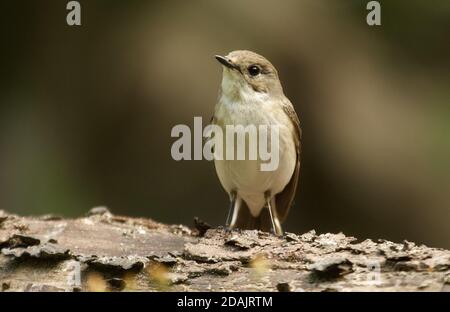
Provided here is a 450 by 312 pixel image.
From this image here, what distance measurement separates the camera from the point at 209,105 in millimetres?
7566

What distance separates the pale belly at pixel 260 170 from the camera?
5.29 m

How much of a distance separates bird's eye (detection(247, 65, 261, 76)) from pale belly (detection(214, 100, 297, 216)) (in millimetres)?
287

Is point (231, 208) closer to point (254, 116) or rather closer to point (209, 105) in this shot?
point (254, 116)

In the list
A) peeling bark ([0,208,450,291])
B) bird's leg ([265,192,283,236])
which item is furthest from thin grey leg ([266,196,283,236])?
peeling bark ([0,208,450,291])

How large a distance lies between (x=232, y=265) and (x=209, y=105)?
3.75m

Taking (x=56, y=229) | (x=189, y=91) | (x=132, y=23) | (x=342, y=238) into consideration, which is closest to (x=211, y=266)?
(x=342, y=238)

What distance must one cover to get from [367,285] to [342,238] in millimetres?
588

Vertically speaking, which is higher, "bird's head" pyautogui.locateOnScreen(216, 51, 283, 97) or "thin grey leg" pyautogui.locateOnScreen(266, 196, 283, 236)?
"bird's head" pyautogui.locateOnScreen(216, 51, 283, 97)

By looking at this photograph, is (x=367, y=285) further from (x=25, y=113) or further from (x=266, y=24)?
(x=25, y=113)

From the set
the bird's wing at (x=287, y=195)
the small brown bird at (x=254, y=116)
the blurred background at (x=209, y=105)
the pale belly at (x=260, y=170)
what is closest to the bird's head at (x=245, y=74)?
the small brown bird at (x=254, y=116)

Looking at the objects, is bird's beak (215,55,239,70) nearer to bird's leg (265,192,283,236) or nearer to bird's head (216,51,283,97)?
bird's head (216,51,283,97)

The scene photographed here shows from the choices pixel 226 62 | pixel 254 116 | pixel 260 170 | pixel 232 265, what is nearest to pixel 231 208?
pixel 260 170

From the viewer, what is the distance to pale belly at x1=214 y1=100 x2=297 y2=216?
A: 17.4ft

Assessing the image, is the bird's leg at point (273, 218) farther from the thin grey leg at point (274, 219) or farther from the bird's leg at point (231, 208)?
the bird's leg at point (231, 208)
